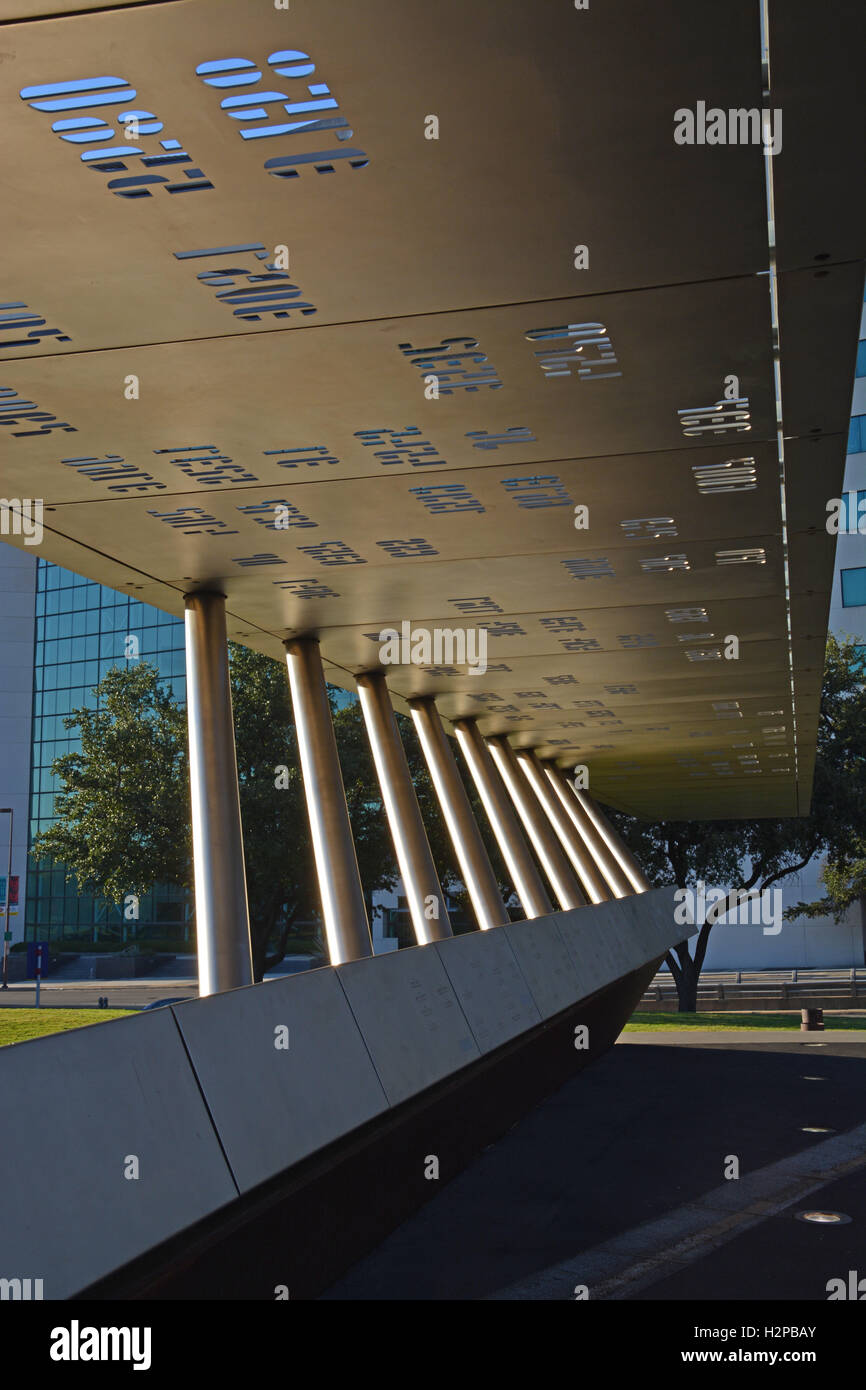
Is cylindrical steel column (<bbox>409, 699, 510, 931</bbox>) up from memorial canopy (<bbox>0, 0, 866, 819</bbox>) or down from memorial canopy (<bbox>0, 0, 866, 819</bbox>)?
down

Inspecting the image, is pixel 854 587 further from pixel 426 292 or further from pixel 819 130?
pixel 819 130

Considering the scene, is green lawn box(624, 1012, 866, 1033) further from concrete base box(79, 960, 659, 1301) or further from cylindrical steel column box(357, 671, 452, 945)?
concrete base box(79, 960, 659, 1301)

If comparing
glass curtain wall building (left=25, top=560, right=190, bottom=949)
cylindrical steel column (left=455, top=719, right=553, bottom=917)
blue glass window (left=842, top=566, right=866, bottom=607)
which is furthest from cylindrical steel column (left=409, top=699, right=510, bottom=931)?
glass curtain wall building (left=25, top=560, right=190, bottom=949)

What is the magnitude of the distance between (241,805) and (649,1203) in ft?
63.8

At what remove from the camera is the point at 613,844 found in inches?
1029

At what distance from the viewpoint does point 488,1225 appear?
27.8 feet

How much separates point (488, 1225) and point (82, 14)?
291 inches

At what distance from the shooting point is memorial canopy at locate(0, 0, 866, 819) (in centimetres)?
392

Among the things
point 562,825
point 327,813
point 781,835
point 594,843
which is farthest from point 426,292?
point 781,835

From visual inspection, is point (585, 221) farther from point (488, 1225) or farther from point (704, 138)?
point (488, 1225)

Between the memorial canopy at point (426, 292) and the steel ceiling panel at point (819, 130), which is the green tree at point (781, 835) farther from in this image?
the steel ceiling panel at point (819, 130)

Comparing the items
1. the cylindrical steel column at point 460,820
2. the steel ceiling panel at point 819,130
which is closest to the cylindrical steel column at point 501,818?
the cylindrical steel column at point 460,820

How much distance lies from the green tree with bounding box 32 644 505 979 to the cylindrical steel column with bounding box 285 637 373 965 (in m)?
15.5
